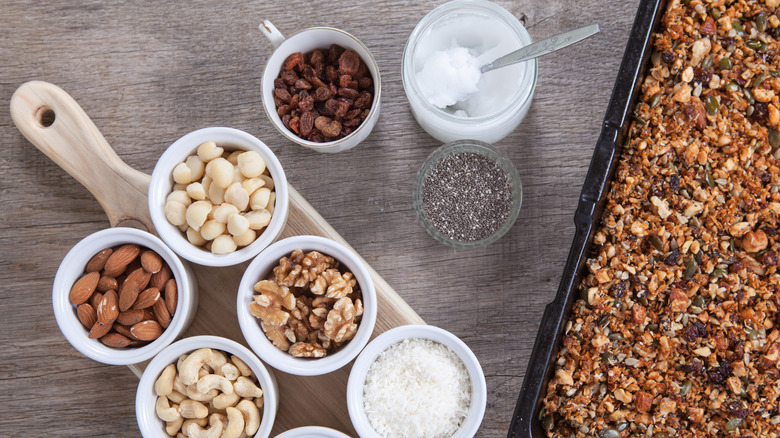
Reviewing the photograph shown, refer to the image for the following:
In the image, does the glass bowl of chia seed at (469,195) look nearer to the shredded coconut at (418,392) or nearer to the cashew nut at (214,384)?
the shredded coconut at (418,392)

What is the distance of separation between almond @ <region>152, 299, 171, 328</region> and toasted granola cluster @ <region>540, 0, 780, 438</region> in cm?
86

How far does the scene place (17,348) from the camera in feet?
5.40

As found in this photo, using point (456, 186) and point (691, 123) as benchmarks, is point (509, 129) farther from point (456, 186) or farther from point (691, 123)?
point (691, 123)

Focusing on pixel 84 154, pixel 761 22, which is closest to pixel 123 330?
pixel 84 154

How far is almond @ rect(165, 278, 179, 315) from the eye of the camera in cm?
134

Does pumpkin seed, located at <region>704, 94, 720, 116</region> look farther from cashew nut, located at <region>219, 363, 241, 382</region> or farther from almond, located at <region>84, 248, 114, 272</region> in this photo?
almond, located at <region>84, 248, 114, 272</region>

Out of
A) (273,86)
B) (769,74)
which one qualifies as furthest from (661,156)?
(273,86)

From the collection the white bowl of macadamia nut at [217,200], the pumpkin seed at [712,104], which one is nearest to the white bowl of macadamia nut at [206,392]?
the white bowl of macadamia nut at [217,200]

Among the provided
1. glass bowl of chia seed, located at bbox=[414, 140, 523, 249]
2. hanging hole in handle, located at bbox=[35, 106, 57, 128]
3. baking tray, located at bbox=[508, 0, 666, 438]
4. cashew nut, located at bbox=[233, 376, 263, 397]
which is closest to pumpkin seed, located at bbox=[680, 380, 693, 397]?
baking tray, located at bbox=[508, 0, 666, 438]

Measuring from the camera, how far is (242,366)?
1.33 metres

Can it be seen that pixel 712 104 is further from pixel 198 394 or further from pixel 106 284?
pixel 106 284

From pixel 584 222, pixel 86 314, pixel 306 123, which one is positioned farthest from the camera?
pixel 306 123

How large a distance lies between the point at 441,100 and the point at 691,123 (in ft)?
1.78

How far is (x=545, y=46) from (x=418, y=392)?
2.59 ft
